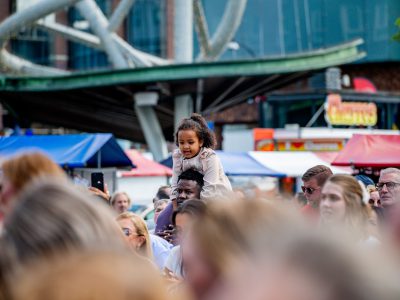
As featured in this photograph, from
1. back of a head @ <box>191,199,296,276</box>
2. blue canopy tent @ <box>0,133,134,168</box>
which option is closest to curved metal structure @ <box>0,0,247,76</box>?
blue canopy tent @ <box>0,133,134,168</box>

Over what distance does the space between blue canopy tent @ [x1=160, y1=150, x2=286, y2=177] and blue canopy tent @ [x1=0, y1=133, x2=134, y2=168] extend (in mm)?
4476

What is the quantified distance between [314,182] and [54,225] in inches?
184

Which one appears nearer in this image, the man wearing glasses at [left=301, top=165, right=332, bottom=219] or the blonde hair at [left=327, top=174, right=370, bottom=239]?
the blonde hair at [left=327, top=174, right=370, bottom=239]

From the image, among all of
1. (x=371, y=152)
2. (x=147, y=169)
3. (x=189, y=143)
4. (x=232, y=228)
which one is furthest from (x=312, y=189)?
(x=147, y=169)

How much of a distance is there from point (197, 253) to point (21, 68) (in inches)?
1356

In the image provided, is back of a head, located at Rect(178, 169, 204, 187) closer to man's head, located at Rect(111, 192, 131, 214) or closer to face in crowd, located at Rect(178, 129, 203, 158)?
face in crowd, located at Rect(178, 129, 203, 158)

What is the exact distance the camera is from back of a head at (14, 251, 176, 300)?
191 centimetres

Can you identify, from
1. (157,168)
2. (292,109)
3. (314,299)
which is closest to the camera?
(314,299)

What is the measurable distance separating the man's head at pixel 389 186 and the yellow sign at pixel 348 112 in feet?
84.8

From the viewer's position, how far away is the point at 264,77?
28.6 metres

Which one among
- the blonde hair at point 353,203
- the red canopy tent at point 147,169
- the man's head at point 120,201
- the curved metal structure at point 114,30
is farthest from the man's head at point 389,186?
the curved metal structure at point 114,30

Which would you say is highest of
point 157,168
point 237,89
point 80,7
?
point 80,7

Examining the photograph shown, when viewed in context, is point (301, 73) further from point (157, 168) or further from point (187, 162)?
point (187, 162)

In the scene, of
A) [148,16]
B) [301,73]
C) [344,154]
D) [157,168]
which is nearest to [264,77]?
[301,73]
